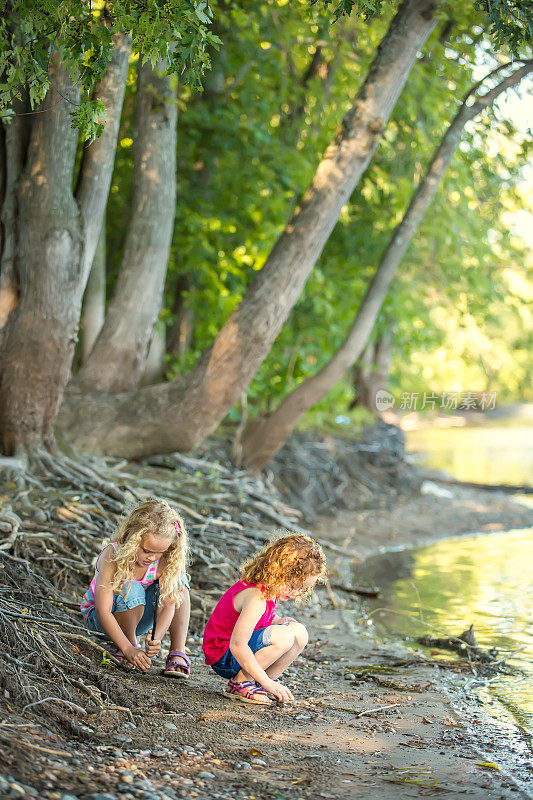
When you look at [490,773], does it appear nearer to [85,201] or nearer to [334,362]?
[85,201]

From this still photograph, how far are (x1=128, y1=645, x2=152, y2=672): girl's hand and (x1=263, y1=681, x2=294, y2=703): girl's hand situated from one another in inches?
24.3

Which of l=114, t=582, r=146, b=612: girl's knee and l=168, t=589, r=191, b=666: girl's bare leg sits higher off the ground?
l=114, t=582, r=146, b=612: girl's knee

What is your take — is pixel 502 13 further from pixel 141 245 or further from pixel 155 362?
pixel 155 362

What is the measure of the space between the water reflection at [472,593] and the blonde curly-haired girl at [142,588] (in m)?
2.06

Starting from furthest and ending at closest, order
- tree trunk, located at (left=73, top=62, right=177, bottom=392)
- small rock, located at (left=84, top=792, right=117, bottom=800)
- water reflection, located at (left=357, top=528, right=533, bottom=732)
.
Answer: tree trunk, located at (left=73, top=62, right=177, bottom=392) → water reflection, located at (left=357, top=528, right=533, bottom=732) → small rock, located at (left=84, top=792, right=117, bottom=800)

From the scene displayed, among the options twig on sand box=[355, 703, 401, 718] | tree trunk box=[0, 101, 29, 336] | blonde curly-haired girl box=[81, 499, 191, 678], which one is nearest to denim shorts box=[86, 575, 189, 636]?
blonde curly-haired girl box=[81, 499, 191, 678]

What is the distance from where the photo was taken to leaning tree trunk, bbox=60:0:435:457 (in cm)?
777

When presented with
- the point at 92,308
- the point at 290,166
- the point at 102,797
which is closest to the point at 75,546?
the point at 102,797

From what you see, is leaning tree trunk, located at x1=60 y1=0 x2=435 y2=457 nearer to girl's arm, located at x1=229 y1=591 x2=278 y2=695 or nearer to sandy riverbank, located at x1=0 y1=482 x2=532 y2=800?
sandy riverbank, located at x1=0 y1=482 x2=532 y2=800

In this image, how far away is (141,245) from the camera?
8562 mm

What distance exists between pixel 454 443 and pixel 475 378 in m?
12.8

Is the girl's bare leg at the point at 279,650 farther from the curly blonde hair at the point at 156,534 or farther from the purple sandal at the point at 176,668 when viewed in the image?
the curly blonde hair at the point at 156,534

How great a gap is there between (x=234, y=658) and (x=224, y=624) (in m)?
0.18

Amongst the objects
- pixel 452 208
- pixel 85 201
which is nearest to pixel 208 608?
pixel 85 201
